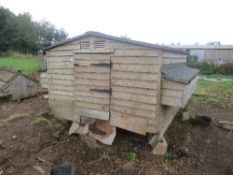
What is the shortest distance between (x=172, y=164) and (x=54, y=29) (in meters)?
43.2

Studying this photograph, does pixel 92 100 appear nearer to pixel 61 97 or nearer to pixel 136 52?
pixel 61 97

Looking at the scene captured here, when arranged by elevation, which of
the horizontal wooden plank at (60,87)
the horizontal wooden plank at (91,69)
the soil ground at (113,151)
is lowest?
the soil ground at (113,151)

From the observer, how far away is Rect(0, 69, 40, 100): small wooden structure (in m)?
9.77

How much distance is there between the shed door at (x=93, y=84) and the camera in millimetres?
5660

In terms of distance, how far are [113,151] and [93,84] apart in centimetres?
174

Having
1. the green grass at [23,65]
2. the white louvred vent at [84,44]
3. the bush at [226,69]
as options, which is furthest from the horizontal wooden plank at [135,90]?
the bush at [226,69]

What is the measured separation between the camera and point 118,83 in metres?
5.49

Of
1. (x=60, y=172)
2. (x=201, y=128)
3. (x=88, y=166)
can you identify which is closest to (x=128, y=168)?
(x=88, y=166)

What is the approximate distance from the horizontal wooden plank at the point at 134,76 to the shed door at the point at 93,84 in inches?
8.8

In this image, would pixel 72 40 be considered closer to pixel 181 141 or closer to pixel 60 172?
pixel 60 172

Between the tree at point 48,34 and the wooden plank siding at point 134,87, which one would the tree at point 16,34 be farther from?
the wooden plank siding at point 134,87

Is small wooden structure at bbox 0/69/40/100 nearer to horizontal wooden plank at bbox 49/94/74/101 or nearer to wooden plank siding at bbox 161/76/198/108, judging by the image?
horizontal wooden plank at bbox 49/94/74/101

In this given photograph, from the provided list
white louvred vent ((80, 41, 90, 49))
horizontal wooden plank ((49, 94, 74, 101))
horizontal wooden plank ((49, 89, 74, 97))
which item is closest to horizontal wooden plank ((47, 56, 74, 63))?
white louvred vent ((80, 41, 90, 49))

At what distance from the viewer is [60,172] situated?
4461 mm
